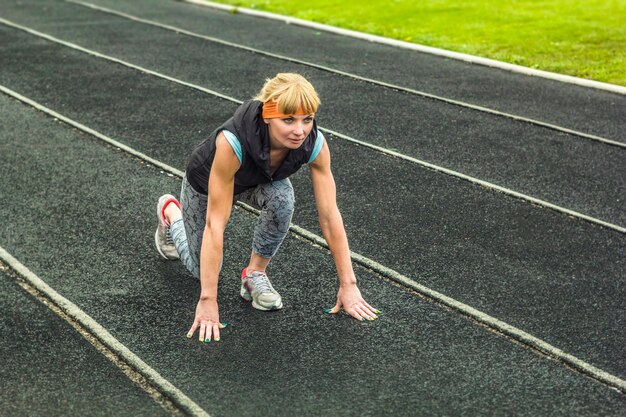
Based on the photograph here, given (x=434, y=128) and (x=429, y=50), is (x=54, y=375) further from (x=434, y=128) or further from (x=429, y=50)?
(x=429, y=50)

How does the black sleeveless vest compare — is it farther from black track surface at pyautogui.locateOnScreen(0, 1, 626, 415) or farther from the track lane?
the track lane

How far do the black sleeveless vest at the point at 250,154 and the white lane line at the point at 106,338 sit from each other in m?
0.93

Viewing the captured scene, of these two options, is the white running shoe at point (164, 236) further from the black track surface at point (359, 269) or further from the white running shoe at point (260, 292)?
the white running shoe at point (260, 292)

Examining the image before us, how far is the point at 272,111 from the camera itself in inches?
164

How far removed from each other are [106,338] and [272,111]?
4.92 feet

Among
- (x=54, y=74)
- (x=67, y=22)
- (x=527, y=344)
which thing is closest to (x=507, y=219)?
(x=527, y=344)

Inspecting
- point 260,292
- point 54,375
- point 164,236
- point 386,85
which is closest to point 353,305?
point 260,292

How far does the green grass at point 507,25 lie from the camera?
12234 mm

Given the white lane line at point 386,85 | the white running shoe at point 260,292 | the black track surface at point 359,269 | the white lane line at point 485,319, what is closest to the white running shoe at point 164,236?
the black track surface at point 359,269

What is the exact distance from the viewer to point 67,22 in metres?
14.9

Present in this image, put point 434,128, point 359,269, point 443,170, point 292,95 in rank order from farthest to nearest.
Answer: point 434,128 → point 443,170 → point 359,269 → point 292,95

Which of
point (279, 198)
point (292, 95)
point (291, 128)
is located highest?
point (292, 95)

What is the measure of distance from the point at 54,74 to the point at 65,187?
438 cm

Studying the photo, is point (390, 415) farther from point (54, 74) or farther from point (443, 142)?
point (54, 74)
